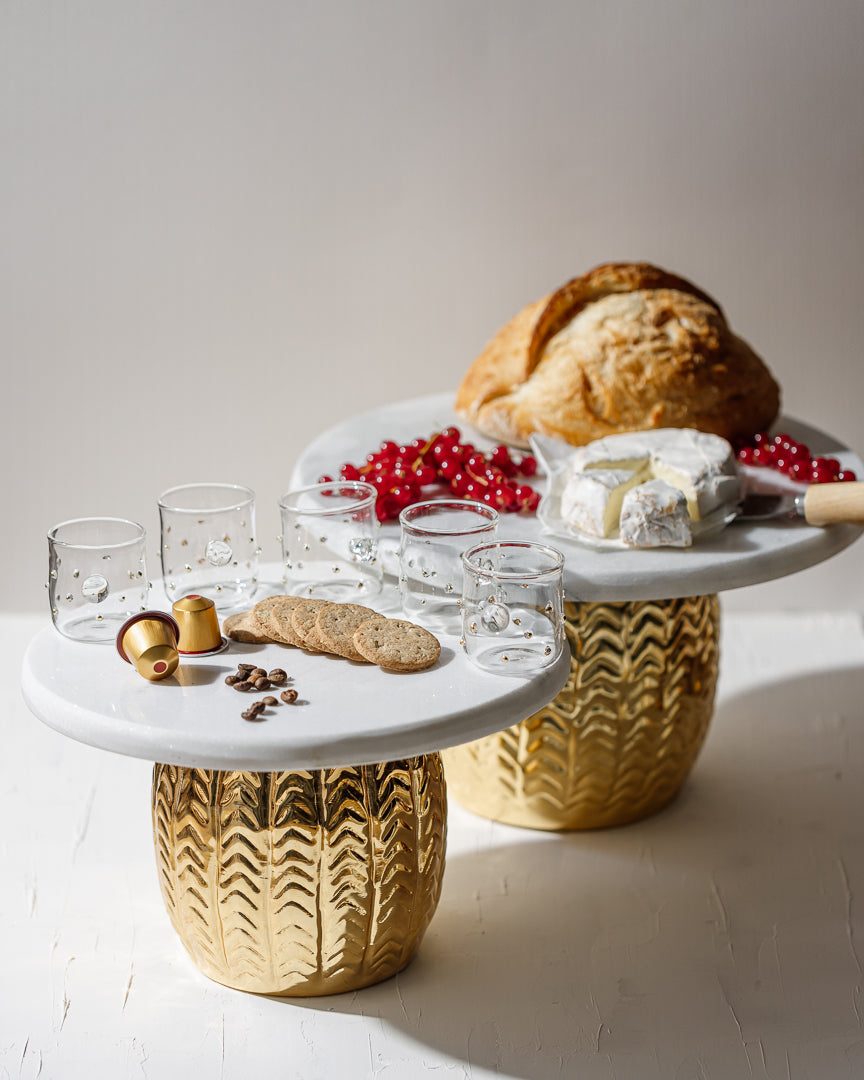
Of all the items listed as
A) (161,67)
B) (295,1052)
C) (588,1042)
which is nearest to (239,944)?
(295,1052)

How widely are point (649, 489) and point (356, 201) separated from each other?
5.77 ft

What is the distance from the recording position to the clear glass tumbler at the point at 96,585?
1.73m

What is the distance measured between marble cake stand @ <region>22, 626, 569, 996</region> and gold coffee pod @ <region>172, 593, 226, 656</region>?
0.9 inches

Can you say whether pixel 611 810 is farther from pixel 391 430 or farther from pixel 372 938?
pixel 391 430

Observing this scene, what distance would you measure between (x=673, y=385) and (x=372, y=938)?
1.15 meters

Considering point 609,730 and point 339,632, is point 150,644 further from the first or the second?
point 609,730

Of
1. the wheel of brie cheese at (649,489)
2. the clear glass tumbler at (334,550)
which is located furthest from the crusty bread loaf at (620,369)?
the clear glass tumbler at (334,550)

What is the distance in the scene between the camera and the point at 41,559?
3717mm

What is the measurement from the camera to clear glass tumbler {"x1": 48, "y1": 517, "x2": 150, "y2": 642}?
1729 mm

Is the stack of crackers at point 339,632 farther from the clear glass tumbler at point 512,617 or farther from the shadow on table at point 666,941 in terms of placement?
the shadow on table at point 666,941

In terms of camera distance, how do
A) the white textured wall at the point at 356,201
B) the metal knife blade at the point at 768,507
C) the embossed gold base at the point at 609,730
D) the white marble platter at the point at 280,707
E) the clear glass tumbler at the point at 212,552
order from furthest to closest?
the white textured wall at the point at 356,201 → the embossed gold base at the point at 609,730 → the metal knife blade at the point at 768,507 → the clear glass tumbler at the point at 212,552 → the white marble platter at the point at 280,707

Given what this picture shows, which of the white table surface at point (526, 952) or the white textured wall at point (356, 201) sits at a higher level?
the white textured wall at point (356, 201)

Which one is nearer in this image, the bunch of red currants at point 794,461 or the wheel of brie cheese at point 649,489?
the wheel of brie cheese at point 649,489

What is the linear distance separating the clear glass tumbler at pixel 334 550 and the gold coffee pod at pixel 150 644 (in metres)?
0.28
